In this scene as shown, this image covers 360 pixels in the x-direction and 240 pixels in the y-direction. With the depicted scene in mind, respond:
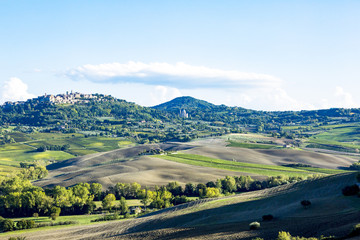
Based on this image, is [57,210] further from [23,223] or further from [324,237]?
[324,237]

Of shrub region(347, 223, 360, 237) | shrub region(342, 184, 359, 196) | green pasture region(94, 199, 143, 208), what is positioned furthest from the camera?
green pasture region(94, 199, 143, 208)

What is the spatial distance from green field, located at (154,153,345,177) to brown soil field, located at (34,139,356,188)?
7.64 m

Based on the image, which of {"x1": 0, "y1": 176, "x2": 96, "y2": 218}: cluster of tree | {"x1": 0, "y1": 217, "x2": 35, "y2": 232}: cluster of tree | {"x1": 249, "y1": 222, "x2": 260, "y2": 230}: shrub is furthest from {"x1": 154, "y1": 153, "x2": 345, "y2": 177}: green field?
{"x1": 249, "y1": 222, "x2": 260, "y2": 230}: shrub

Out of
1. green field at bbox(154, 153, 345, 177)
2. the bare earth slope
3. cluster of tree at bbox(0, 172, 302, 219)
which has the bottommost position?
cluster of tree at bbox(0, 172, 302, 219)

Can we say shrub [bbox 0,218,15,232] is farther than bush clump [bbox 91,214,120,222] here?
No

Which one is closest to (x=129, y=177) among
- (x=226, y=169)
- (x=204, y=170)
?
(x=204, y=170)

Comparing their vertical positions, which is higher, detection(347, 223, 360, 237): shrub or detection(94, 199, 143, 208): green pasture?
detection(347, 223, 360, 237): shrub

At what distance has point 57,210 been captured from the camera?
9019 centimetres

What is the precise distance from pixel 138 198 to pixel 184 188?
48.6 feet

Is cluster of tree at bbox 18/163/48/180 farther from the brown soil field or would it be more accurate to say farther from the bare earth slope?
the bare earth slope

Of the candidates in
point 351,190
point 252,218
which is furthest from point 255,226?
point 351,190

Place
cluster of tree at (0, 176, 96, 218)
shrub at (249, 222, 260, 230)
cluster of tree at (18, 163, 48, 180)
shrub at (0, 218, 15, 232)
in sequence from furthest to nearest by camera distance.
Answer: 1. cluster of tree at (18, 163, 48, 180)
2. cluster of tree at (0, 176, 96, 218)
3. shrub at (0, 218, 15, 232)
4. shrub at (249, 222, 260, 230)

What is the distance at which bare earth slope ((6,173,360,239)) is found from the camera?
145 feet

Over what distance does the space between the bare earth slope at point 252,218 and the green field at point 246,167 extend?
72.2 m
